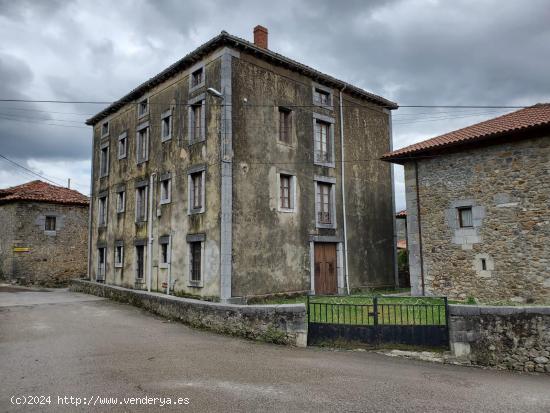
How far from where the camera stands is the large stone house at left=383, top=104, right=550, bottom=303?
11.8 meters

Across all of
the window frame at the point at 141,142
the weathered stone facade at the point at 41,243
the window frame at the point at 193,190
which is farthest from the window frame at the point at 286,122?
the weathered stone facade at the point at 41,243

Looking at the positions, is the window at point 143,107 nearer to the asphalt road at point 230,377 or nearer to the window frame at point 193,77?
the window frame at point 193,77

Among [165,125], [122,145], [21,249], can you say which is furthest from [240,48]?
[21,249]

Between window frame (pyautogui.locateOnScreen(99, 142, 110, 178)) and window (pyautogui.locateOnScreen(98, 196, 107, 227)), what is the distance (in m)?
1.22

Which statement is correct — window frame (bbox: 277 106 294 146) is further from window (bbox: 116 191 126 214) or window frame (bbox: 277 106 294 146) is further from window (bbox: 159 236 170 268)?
window (bbox: 116 191 126 214)

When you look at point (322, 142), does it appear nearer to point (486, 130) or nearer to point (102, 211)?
point (486, 130)

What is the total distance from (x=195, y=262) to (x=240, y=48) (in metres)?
7.45

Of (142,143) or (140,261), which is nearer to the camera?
(140,261)

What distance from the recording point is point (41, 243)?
24.0 meters

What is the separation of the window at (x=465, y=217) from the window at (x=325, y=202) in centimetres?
485

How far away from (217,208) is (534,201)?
30.2 ft

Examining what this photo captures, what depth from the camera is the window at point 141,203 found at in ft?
59.6

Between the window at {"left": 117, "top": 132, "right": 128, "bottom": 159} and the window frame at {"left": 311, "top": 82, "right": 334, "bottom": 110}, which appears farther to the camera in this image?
the window at {"left": 117, "top": 132, "right": 128, "bottom": 159}

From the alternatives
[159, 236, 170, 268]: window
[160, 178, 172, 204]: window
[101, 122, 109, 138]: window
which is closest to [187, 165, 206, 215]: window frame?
[160, 178, 172, 204]: window
